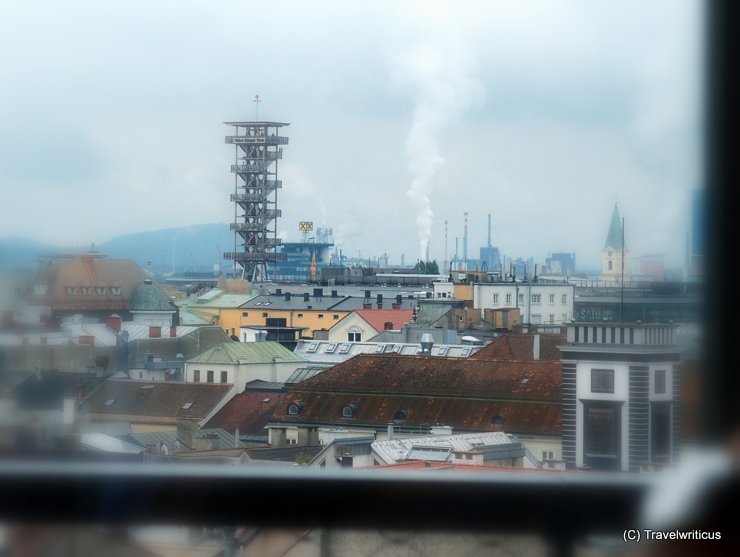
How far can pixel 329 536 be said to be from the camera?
0.89 meters

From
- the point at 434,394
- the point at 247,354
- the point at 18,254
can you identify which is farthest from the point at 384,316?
the point at 18,254

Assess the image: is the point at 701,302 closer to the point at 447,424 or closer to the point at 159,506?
the point at 159,506

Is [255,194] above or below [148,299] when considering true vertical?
above

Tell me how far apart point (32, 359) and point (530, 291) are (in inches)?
192

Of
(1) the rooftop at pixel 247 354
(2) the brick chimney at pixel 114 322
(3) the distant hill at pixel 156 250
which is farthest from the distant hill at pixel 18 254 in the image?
(1) the rooftop at pixel 247 354

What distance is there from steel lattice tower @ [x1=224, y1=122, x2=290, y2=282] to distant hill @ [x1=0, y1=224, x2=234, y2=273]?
1.53 meters

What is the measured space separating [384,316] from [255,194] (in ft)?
7.72

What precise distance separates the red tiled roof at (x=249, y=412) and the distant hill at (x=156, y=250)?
2.65ft

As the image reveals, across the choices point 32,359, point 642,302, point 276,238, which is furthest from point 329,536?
point 276,238

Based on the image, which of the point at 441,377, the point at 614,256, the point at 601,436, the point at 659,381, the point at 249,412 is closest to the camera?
the point at 659,381

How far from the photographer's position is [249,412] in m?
5.48

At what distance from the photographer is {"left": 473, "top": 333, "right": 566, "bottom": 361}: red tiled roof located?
5.82 m

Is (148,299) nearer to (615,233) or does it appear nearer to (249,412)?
(249,412)

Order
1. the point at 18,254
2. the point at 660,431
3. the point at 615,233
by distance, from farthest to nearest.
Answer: the point at 615,233 → the point at 660,431 → the point at 18,254
